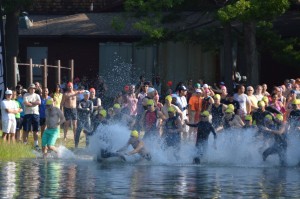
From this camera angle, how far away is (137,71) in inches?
1923

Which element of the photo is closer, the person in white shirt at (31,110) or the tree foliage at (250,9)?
the person in white shirt at (31,110)

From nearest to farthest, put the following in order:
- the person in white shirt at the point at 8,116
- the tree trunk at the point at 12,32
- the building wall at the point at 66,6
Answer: the person in white shirt at the point at 8,116, the tree trunk at the point at 12,32, the building wall at the point at 66,6

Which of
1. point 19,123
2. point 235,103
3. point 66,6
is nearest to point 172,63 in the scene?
point 66,6

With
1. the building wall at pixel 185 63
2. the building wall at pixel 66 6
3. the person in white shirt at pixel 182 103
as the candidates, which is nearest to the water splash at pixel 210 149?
the person in white shirt at pixel 182 103

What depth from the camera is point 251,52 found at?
41969 mm

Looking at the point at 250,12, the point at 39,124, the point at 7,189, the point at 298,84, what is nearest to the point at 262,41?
the point at 250,12

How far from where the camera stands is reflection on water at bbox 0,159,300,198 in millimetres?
21250

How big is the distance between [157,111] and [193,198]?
10.5 m

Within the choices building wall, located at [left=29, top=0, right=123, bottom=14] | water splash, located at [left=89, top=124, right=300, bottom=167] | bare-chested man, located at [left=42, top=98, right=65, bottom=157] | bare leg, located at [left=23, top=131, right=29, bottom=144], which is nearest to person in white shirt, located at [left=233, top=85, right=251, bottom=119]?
water splash, located at [left=89, top=124, right=300, bottom=167]

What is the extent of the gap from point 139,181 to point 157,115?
23.2 ft

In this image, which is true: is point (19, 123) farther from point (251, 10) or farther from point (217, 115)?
point (251, 10)

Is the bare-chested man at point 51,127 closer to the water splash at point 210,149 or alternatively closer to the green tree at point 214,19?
the water splash at point 210,149

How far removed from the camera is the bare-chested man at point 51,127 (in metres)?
30.7

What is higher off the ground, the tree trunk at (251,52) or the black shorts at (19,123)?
the tree trunk at (251,52)
